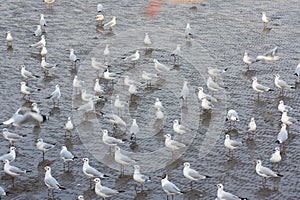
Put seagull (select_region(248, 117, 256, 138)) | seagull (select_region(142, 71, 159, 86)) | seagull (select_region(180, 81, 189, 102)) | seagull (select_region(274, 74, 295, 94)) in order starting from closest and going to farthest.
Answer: seagull (select_region(248, 117, 256, 138)), seagull (select_region(180, 81, 189, 102)), seagull (select_region(274, 74, 295, 94)), seagull (select_region(142, 71, 159, 86))

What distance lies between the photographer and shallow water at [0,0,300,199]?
69.3 feet

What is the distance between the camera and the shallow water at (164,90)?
21.1 meters

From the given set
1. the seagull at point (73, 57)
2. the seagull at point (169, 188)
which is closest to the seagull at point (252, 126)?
the seagull at point (169, 188)

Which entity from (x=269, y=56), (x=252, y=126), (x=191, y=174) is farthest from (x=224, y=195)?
(x=269, y=56)

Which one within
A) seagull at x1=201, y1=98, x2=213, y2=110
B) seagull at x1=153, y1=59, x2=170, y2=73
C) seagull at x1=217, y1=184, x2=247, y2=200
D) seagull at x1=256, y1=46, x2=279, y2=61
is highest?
seagull at x1=256, y1=46, x2=279, y2=61

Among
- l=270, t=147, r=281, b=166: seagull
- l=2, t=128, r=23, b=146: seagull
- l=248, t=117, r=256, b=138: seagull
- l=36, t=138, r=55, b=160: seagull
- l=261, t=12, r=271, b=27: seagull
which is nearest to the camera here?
l=270, t=147, r=281, b=166: seagull

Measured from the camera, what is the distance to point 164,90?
2698cm

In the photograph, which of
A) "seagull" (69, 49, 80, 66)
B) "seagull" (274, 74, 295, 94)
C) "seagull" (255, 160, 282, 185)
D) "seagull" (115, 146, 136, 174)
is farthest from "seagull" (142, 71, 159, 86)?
"seagull" (255, 160, 282, 185)

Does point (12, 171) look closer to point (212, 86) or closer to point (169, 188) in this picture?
point (169, 188)

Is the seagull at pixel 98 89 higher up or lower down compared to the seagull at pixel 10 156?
higher up

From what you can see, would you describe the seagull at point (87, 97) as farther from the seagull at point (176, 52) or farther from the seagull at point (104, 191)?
the seagull at point (104, 191)

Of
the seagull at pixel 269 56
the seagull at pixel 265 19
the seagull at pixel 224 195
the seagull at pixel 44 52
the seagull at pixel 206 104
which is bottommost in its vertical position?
the seagull at pixel 224 195

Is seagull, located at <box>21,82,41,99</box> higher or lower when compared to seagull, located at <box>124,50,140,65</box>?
lower

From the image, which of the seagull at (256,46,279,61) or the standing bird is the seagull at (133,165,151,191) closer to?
the standing bird
